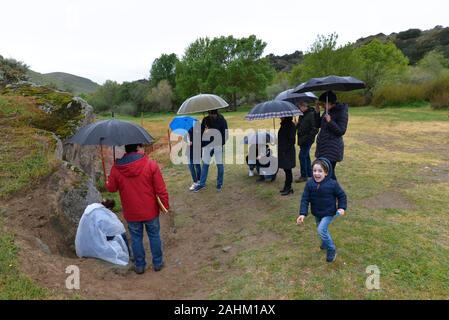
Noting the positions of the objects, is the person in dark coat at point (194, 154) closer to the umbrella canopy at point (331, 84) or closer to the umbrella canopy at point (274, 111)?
the umbrella canopy at point (274, 111)

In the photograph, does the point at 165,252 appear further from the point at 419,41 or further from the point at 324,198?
the point at 419,41

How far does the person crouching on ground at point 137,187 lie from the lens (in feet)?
13.1

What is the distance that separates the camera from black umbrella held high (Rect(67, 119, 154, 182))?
12.6 feet

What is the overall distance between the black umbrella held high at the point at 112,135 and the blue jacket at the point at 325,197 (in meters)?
2.08

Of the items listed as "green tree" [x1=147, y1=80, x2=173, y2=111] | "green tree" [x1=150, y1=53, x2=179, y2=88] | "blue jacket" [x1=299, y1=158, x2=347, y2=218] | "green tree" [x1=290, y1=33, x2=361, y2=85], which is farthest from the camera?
"green tree" [x1=150, y1=53, x2=179, y2=88]

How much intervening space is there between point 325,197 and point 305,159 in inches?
126

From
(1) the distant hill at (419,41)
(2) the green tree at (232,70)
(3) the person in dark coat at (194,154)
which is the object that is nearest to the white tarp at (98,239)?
(3) the person in dark coat at (194,154)

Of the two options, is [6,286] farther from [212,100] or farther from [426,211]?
[426,211]

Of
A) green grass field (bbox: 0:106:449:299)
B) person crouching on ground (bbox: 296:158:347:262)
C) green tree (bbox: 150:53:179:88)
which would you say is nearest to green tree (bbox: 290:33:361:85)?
green grass field (bbox: 0:106:449:299)

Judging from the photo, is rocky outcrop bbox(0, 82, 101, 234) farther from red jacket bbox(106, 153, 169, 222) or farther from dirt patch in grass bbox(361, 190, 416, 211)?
dirt patch in grass bbox(361, 190, 416, 211)

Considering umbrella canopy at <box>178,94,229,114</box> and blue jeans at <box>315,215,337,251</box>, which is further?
umbrella canopy at <box>178,94,229,114</box>

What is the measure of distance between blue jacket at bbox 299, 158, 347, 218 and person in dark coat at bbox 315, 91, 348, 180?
1.26 meters

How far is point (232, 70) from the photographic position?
4078 cm

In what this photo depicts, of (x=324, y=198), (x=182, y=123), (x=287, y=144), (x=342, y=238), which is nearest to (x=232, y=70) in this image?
(x=182, y=123)
